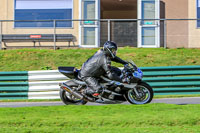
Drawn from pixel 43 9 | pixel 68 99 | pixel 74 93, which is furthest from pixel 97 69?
pixel 43 9

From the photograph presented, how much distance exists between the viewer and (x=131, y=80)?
8.16 meters

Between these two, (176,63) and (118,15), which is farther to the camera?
(118,15)

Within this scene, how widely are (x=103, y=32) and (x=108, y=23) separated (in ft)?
1.75

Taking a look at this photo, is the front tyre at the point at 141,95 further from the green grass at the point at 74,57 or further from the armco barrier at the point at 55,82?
the green grass at the point at 74,57

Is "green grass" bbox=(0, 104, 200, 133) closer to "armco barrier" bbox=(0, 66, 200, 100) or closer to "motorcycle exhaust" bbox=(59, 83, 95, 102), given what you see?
"motorcycle exhaust" bbox=(59, 83, 95, 102)

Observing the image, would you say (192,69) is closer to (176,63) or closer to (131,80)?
(176,63)

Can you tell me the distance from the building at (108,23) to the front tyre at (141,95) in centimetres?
866

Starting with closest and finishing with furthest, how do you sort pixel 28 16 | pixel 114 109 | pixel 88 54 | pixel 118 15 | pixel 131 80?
pixel 114 109 → pixel 131 80 → pixel 88 54 → pixel 28 16 → pixel 118 15

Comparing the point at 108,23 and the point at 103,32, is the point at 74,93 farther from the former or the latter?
the point at 103,32

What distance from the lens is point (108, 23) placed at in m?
16.8

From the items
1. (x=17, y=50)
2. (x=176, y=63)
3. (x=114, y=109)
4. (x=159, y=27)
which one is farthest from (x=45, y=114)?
(x=159, y=27)

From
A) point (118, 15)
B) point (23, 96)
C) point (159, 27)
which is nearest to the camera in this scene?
point (23, 96)

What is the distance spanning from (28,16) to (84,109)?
12869 mm

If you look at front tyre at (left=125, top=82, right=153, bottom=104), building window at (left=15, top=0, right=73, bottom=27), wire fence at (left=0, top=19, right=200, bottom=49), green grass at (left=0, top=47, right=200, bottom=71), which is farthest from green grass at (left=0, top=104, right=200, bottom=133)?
building window at (left=15, top=0, right=73, bottom=27)
